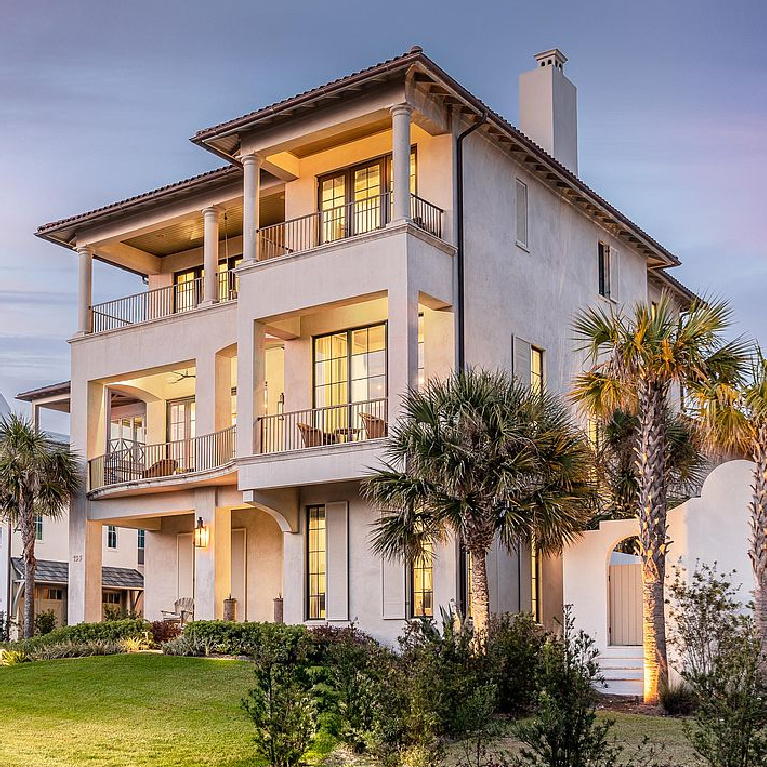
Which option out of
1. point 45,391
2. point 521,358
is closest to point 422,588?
point 521,358

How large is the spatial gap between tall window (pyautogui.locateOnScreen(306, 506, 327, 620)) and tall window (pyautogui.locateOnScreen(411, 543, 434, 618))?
2265mm

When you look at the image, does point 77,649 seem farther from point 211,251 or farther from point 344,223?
point 344,223

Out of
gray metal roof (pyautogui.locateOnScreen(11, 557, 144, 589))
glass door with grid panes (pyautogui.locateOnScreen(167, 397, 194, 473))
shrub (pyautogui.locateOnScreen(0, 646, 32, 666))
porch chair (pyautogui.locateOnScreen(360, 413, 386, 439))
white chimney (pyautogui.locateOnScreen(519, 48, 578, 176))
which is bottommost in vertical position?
shrub (pyautogui.locateOnScreen(0, 646, 32, 666))

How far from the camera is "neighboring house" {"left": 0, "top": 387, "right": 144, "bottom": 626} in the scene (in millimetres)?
36406

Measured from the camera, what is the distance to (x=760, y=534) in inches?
680

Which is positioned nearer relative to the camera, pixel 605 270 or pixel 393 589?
pixel 393 589

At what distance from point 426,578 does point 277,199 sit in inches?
367

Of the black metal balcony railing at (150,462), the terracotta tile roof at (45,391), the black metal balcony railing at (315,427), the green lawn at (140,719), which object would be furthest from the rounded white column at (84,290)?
the green lawn at (140,719)

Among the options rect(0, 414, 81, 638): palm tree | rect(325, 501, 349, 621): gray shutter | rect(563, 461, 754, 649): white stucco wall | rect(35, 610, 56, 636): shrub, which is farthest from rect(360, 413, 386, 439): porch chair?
rect(35, 610, 56, 636): shrub

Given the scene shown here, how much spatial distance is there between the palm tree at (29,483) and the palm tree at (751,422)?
50.8 feet

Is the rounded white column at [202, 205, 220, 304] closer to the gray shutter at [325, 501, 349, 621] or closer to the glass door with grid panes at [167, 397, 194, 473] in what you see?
the glass door with grid panes at [167, 397, 194, 473]

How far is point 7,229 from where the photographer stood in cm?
3694

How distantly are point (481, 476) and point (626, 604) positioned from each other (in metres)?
5.84

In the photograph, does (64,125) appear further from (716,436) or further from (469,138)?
(716,436)
